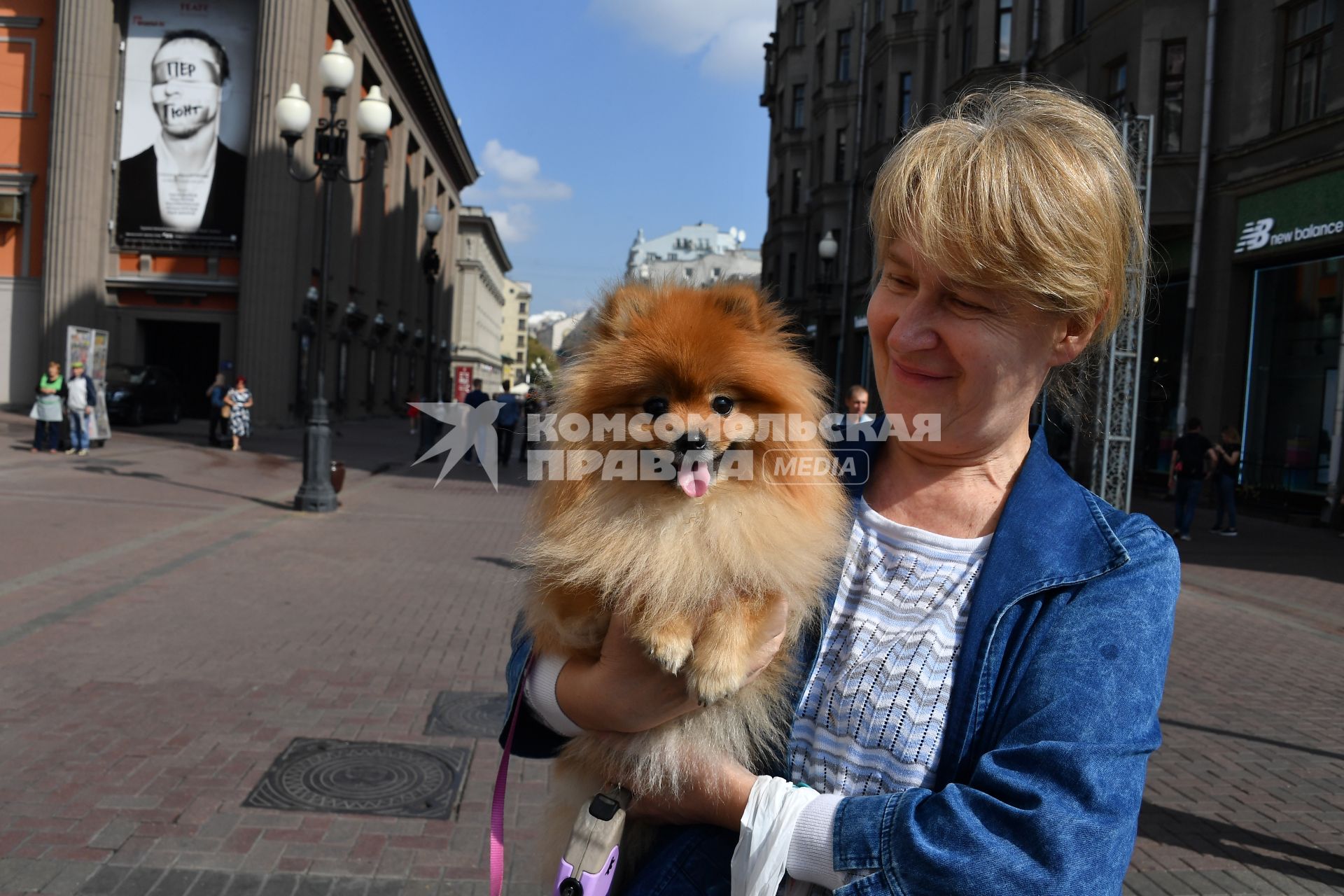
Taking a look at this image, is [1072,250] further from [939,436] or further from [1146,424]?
[1146,424]

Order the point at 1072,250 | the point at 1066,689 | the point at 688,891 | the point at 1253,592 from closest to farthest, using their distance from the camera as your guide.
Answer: the point at 1066,689 → the point at 1072,250 → the point at 688,891 → the point at 1253,592

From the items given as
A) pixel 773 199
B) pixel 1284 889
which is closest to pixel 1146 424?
pixel 1284 889

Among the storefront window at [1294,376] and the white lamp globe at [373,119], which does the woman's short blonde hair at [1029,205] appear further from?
the storefront window at [1294,376]

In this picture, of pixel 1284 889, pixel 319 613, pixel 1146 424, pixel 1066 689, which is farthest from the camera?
pixel 1146 424

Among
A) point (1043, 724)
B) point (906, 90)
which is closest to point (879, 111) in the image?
point (906, 90)

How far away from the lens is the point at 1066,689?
1361mm

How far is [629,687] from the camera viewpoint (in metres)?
1.82

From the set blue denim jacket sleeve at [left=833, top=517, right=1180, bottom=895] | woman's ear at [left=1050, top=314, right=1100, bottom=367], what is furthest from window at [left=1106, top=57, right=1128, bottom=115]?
blue denim jacket sleeve at [left=833, top=517, right=1180, bottom=895]

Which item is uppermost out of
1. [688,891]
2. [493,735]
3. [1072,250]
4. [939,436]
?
[1072,250]

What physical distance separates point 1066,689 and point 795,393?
3.43 ft

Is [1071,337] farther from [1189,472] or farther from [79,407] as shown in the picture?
[79,407]

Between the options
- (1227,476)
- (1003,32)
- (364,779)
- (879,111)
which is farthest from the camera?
(879,111)

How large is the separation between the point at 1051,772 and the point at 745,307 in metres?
1.33

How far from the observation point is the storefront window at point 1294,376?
702 inches
